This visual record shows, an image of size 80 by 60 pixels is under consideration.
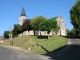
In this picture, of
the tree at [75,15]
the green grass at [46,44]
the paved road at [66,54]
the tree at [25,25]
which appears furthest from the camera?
the tree at [25,25]

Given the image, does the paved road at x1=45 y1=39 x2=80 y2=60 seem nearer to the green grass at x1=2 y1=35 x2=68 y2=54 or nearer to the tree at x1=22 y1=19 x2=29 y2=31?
the green grass at x1=2 y1=35 x2=68 y2=54

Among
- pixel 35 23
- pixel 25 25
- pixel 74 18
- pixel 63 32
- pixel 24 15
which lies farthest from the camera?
pixel 24 15

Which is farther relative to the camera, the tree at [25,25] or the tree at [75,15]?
the tree at [25,25]

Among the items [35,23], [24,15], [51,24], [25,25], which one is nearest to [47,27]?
[51,24]

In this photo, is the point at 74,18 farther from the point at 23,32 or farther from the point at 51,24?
the point at 23,32

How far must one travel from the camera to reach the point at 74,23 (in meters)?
60.5

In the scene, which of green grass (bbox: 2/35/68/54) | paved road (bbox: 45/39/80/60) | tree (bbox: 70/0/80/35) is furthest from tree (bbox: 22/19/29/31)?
paved road (bbox: 45/39/80/60)

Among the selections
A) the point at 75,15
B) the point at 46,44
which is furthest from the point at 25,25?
the point at 46,44

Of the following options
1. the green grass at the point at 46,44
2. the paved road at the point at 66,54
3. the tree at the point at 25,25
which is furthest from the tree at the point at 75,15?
the tree at the point at 25,25

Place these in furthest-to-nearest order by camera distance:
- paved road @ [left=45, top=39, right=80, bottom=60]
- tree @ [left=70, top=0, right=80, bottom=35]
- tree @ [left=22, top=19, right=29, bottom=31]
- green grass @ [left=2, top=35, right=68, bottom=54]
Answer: tree @ [left=22, top=19, right=29, bottom=31]
tree @ [left=70, top=0, right=80, bottom=35]
green grass @ [left=2, top=35, right=68, bottom=54]
paved road @ [left=45, top=39, right=80, bottom=60]

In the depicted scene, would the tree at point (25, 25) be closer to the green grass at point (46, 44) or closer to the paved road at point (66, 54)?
the green grass at point (46, 44)

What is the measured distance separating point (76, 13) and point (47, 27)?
37.3ft

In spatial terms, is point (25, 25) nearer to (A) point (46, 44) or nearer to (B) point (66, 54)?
(A) point (46, 44)

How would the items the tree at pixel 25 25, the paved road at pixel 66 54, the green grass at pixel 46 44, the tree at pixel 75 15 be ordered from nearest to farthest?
the paved road at pixel 66 54, the green grass at pixel 46 44, the tree at pixel 75 15, the tree at pixel 25 25
